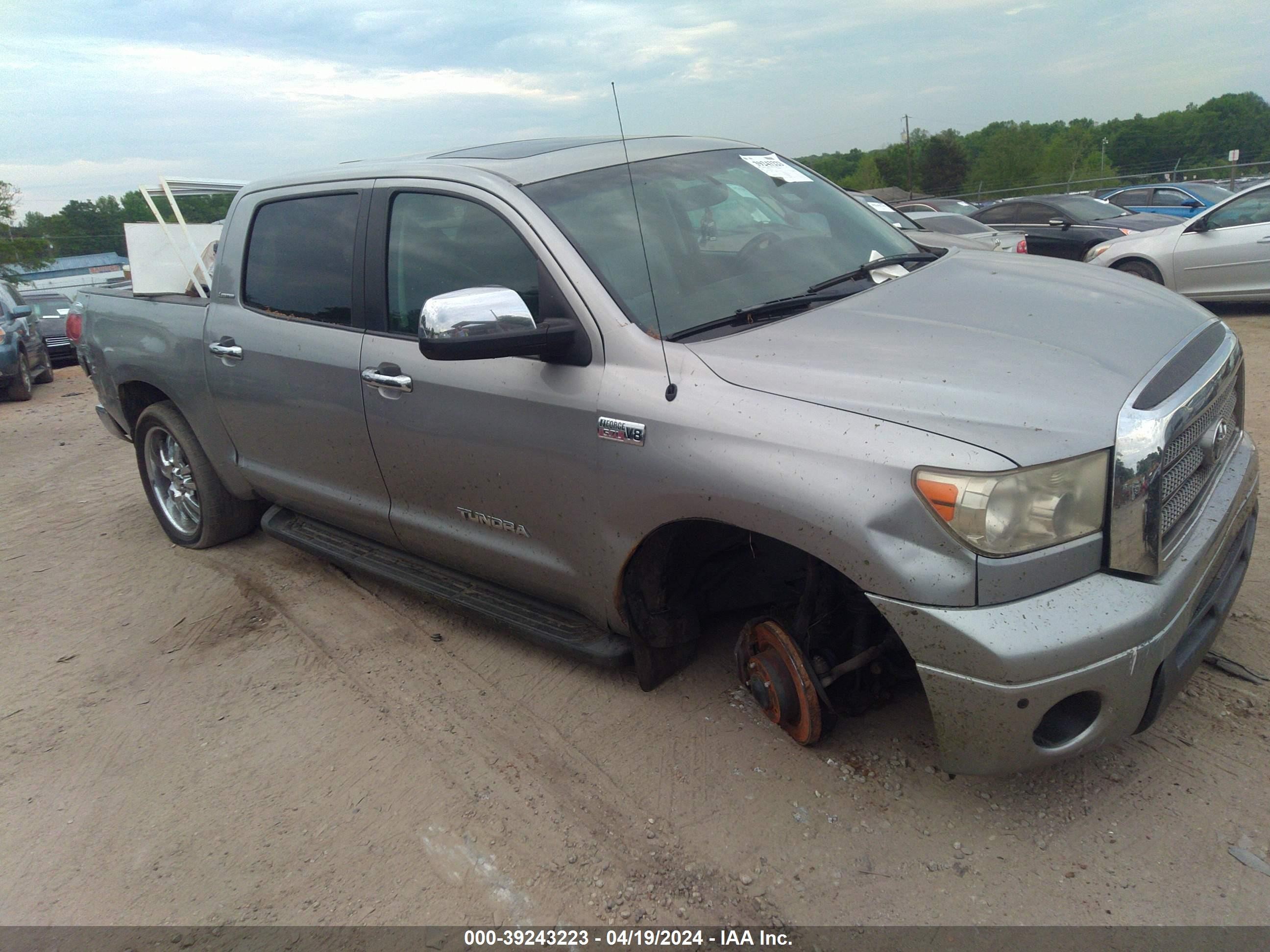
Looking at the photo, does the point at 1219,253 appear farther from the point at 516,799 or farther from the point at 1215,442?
the point at 516,799

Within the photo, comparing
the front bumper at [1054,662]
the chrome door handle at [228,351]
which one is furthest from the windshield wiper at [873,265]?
the chrome door handle at [228,351]

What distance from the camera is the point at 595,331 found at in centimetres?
279

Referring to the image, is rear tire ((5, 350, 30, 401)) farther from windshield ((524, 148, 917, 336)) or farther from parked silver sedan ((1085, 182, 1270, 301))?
parked silver sedan ((1085, 182, 1270, 301))

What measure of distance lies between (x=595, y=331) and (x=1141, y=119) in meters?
97.2

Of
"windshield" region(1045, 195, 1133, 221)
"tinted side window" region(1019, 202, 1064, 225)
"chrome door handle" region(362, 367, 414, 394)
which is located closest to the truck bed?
"chrome door handle" region(362, 367, 414, 394)

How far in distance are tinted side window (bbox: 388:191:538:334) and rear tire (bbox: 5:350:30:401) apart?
10783 millimetres

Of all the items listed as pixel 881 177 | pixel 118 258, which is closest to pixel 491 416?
pixel 118 258

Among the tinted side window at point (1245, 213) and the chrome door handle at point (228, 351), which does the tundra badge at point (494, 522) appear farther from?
the tinted side window at point (1245, 213)

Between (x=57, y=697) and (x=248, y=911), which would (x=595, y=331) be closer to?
(x=248, y=911)

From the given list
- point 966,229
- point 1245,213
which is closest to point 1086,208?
point 966,229

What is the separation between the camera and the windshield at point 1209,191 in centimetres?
1988

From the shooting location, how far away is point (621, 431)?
8.83ft

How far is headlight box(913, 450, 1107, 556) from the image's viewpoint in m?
2.09

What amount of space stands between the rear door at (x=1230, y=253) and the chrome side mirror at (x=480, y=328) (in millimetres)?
9075
